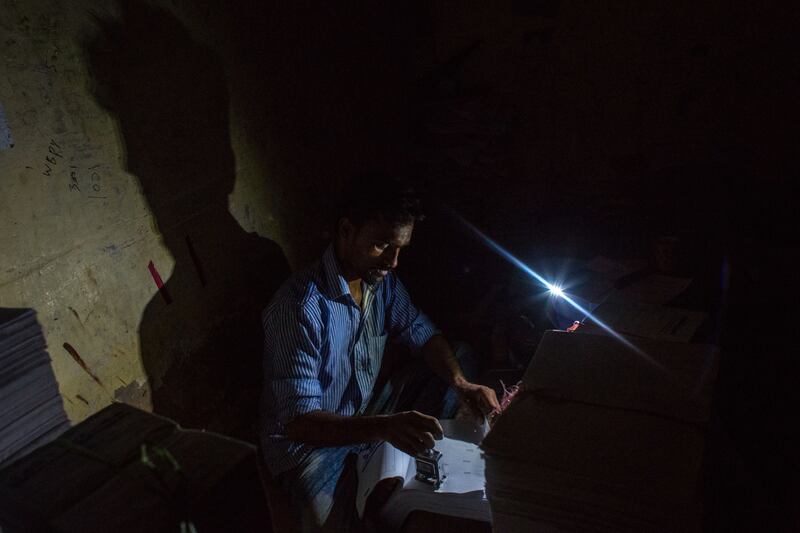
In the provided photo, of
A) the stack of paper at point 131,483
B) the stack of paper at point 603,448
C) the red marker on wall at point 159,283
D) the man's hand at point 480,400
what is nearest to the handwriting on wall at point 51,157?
the red marker on wall at point 159,283

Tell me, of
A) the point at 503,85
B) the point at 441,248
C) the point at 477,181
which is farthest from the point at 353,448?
the point at 503,85

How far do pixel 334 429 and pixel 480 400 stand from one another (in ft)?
1.96

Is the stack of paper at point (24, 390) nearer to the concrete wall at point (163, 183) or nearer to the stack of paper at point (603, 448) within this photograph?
the concrete wall at point (163, 183)

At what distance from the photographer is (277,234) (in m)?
2.50

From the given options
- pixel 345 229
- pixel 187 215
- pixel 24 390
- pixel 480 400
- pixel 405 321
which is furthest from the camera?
pixel 405 321

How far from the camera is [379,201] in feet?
6.80

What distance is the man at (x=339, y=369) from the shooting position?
1842 millimetres

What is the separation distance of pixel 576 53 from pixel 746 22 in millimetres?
906

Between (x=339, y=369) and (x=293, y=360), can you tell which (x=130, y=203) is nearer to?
(x=293, y=360)

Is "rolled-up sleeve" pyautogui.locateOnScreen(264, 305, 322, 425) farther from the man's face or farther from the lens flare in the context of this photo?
the lens flare

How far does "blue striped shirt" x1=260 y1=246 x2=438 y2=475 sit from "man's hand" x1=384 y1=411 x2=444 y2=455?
363 millimetres

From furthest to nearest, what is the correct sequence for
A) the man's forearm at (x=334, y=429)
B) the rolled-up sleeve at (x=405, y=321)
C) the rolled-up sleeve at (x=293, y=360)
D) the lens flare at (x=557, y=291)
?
the rolled-up sleeve at (x=405, y=321) → the lens flare at (x=557, y=291) → the rolled-up sleeve at (x=293, y=360) → the man's forearm at (x=334, y=429)

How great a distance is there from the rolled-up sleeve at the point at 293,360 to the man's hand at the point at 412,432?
358 mm

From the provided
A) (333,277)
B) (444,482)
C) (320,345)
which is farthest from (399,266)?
(444,482)
